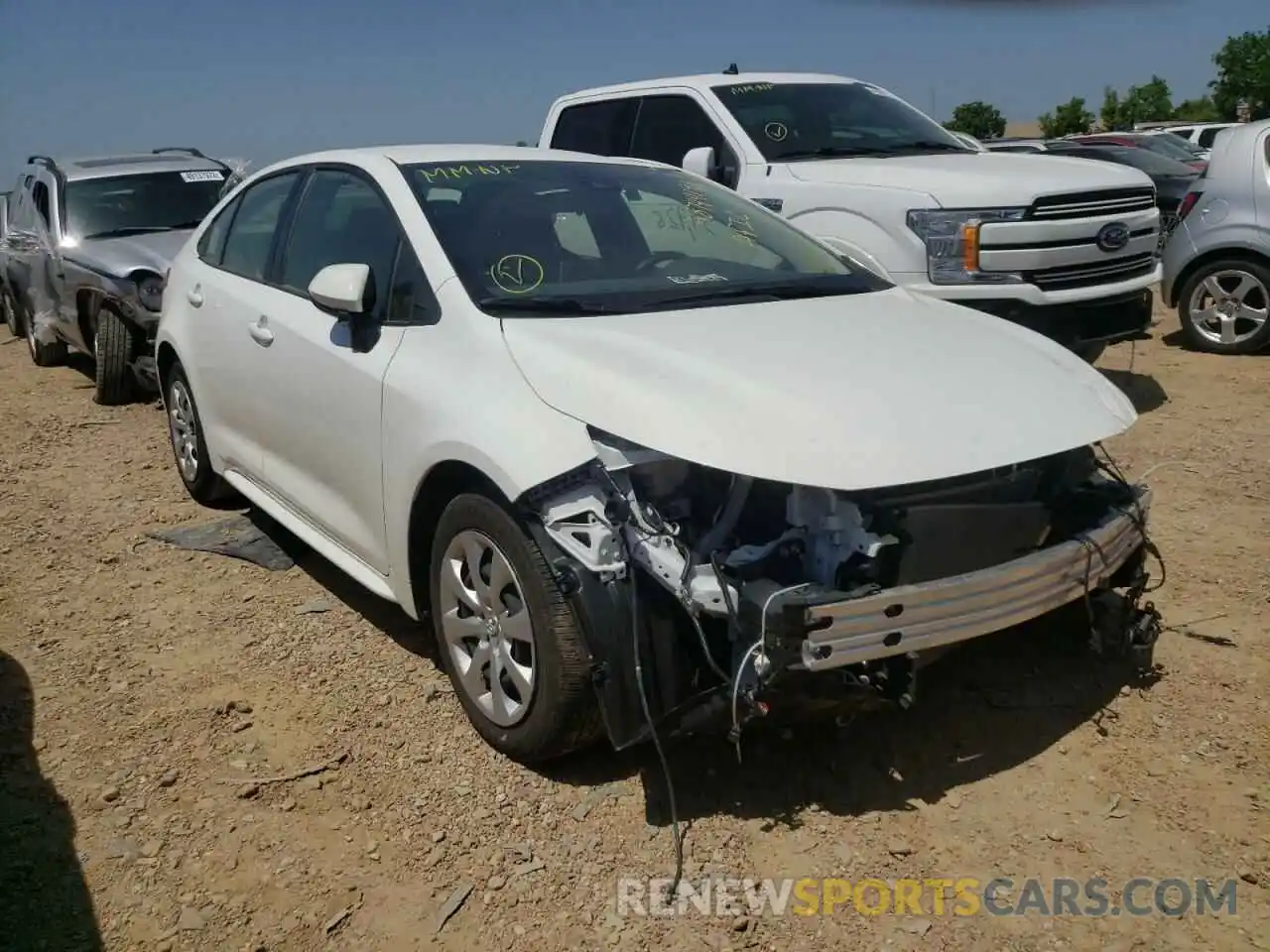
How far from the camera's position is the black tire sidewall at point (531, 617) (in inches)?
120

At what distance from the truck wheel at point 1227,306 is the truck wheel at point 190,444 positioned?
701 centimetres

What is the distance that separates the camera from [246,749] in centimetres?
357

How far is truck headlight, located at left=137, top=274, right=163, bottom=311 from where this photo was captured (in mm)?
7562

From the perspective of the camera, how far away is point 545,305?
3.52 m

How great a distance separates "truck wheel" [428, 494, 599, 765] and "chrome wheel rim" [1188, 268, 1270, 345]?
714cm

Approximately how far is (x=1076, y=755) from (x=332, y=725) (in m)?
2.30

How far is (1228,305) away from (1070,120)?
55.6m

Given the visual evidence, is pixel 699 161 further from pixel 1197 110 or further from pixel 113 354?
pixel 1197 110

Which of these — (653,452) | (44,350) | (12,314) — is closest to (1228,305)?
(653,452)

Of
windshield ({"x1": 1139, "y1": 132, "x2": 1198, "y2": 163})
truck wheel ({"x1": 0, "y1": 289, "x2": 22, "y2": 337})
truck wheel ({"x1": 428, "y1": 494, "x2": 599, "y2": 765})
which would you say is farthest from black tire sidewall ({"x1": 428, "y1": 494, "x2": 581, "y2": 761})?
windshield ({"x1": 1139, "y1": 132, "x2": 1198, "y2": 163})

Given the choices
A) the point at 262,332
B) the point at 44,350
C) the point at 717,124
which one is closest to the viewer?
the point at 262,332

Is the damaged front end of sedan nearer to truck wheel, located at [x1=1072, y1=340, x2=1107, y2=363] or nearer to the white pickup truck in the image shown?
the white pickup truck

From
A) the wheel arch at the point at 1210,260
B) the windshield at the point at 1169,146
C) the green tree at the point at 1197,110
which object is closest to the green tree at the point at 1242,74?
the green tree at the point at 1197,110

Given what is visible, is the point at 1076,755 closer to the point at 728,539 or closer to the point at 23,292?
the point at 728,539
